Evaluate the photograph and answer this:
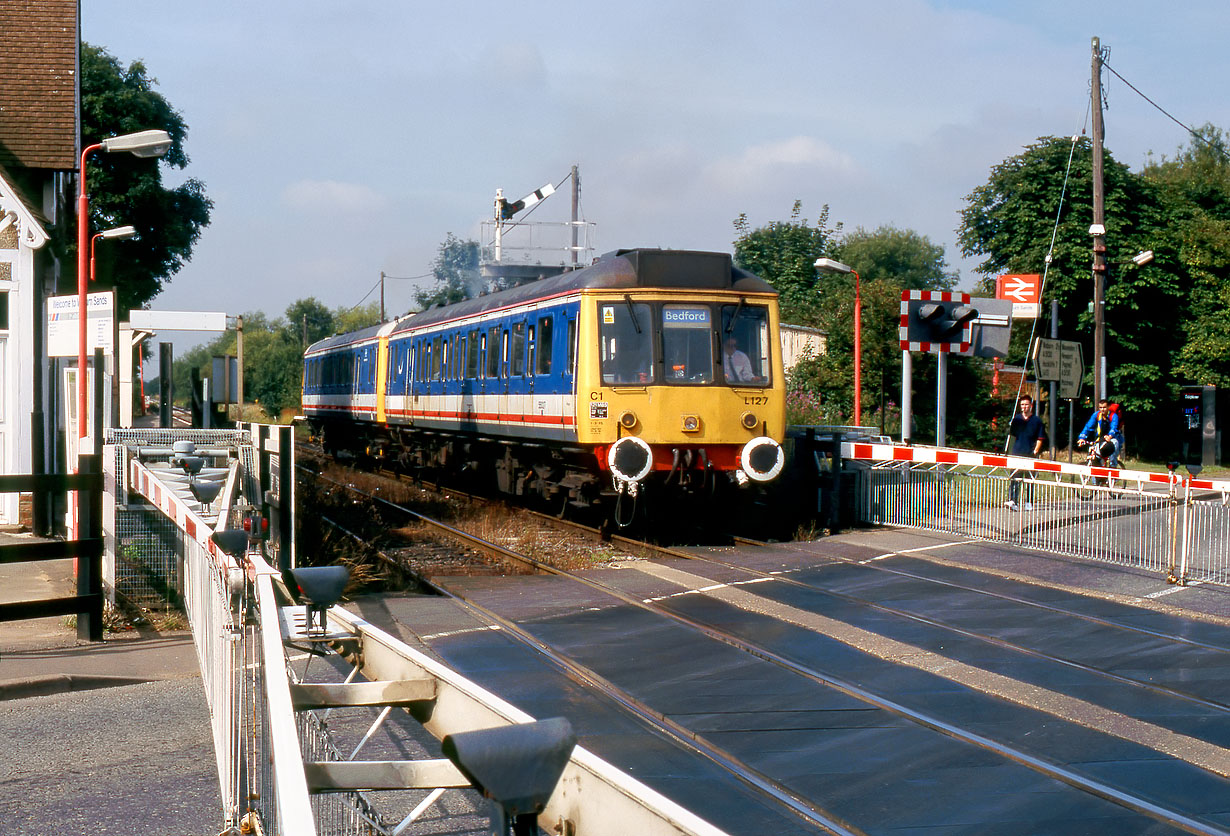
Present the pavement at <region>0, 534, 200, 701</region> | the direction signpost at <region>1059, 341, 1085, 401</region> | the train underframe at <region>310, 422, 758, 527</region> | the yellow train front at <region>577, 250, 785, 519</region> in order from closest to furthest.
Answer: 1. the pavement at <region>0, 534, 200, 701</region>
2. the yellow train front at <region>577, 250, 785, 519</region>
3. the train underframe at <region>310, 422, 758, 527</region>
4. the direction signpost at <region>1059, 341, 1085, 401</region>

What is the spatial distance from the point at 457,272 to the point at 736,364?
2416 centimetres

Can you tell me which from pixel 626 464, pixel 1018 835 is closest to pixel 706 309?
pixel 626 464

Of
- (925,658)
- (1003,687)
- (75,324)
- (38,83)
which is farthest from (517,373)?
(1003,687)

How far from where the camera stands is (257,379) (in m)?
97.0

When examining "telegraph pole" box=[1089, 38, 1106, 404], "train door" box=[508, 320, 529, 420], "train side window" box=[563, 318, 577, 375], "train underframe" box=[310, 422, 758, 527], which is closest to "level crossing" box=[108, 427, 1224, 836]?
"train side window" box=[563, 318, 577, 375]

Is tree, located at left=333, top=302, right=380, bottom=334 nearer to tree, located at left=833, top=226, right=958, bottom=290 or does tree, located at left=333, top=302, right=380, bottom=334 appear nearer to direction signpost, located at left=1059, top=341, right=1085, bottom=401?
tree, located at left=833, top=226, right=958, bottom=290

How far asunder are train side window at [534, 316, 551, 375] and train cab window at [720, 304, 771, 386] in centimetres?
237

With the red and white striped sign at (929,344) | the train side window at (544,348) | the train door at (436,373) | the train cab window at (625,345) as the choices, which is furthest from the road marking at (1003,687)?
the train door at (436,373)

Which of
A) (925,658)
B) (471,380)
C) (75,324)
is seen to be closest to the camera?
(925,658)

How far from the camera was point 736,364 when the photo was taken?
16203mm

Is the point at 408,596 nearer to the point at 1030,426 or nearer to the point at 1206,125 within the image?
the point at 1030,426

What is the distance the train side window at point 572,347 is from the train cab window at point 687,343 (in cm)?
108

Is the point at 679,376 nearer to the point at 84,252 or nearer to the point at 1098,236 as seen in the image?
the point at 84,252

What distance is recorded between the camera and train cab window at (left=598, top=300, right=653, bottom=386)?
1574cm
